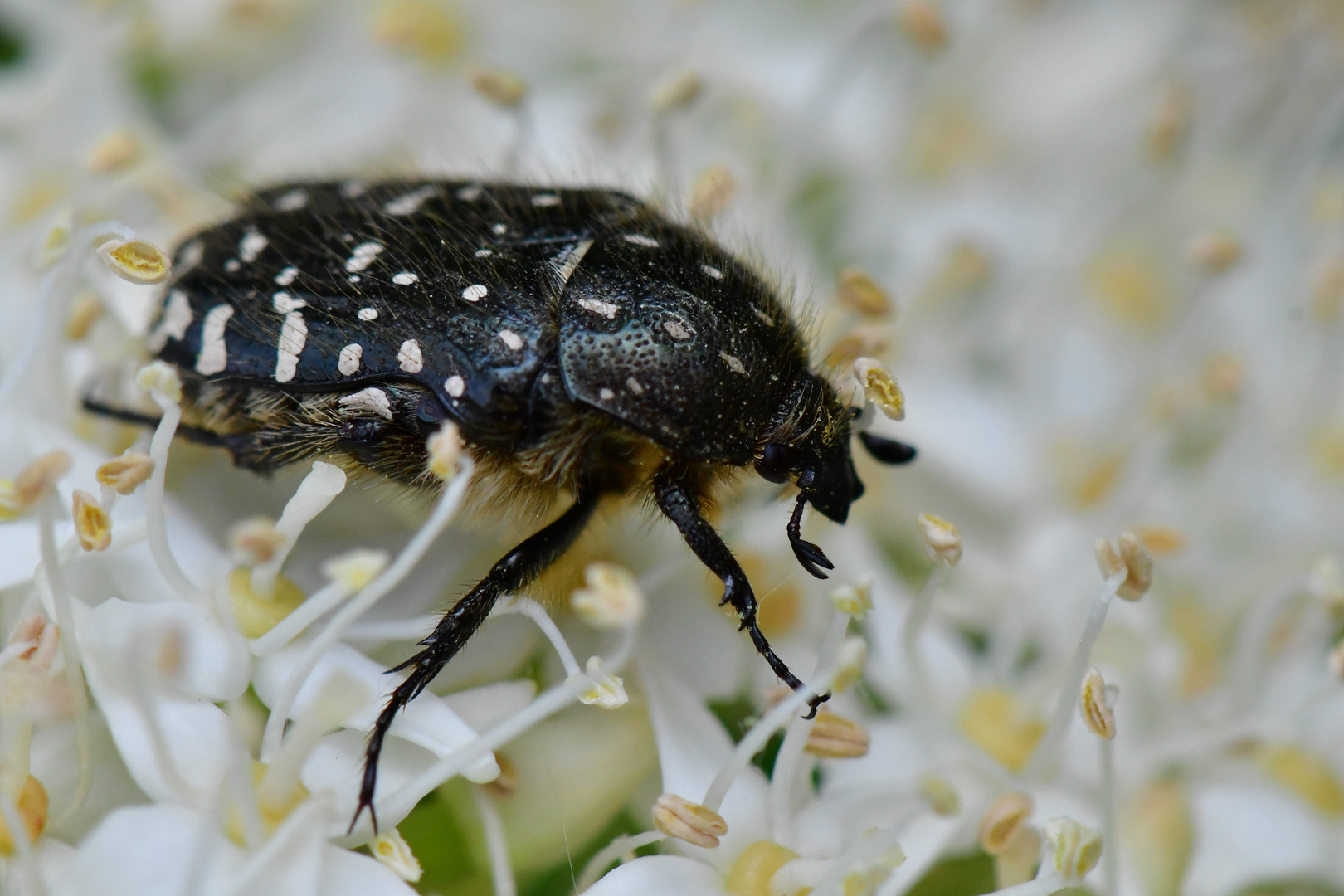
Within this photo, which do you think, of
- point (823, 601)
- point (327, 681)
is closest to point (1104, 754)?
point (823, 601)

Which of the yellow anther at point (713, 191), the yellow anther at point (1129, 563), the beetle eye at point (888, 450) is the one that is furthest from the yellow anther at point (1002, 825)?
the yellow anther at point (713, 191)

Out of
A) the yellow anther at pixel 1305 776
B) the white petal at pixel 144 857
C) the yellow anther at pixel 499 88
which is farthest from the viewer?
the yellow anther at pixel 499 88

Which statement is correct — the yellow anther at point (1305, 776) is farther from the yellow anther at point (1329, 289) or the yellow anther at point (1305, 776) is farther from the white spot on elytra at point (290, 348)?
the white spot on elytra at point (290, 348)

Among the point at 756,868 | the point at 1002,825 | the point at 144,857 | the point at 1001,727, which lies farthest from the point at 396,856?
the point at 1001,727

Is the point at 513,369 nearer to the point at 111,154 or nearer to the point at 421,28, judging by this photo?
the point at 111,154

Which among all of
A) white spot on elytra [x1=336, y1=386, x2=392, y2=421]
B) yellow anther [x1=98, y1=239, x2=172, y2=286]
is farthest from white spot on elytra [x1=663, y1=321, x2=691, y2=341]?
yellow anther [x1=98, y1=239, x2=172, y2=286]

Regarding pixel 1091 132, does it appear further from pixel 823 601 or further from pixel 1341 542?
pixel 823 601

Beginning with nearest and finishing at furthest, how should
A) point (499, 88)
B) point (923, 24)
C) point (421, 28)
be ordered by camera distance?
point (499, 88)
point (923, 24)
point (421, 28)
